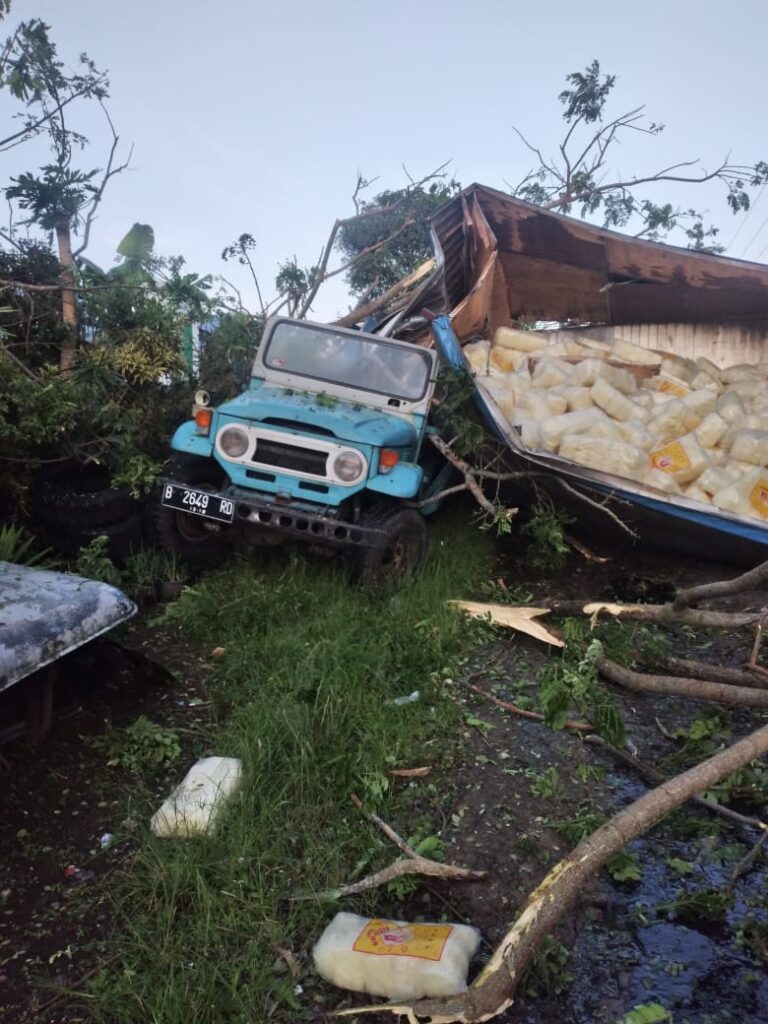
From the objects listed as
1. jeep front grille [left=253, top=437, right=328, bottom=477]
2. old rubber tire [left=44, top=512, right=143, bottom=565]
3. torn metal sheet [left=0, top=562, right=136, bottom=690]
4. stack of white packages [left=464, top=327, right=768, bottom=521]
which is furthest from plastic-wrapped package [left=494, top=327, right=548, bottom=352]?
torn metal sheet [left=0, top=562, right=136, bottom=690]

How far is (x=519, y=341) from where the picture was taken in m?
6.52

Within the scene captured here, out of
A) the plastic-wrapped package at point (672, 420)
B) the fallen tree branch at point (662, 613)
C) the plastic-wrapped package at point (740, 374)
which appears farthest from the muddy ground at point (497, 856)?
the plastic-wrapped package at point (740, 374)

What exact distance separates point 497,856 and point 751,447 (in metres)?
3.49

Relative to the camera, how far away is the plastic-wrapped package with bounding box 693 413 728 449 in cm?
526

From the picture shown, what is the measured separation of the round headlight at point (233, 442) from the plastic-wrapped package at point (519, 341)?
8.67 ft

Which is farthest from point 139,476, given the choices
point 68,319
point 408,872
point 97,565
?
point 408,872

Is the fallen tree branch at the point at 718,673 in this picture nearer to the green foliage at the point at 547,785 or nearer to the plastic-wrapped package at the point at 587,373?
the green foliage at the point at 547,785

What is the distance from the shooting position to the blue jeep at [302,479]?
4.56 m

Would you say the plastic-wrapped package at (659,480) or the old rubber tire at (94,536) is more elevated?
the plastic-wrapped package at (659,480)

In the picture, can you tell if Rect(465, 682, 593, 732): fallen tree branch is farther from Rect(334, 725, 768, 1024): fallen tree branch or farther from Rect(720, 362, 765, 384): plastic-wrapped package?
Rect(720, 362, 765, 384): plastic-wrapped package

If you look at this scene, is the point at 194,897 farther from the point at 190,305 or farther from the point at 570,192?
the point at 570,192

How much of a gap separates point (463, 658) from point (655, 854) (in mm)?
1502

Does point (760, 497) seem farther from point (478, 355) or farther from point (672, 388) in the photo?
point (478, 355)

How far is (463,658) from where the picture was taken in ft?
13.1
